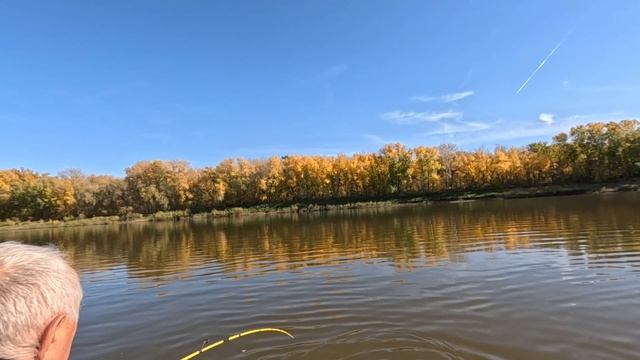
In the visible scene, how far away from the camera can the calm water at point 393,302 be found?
10.4 m

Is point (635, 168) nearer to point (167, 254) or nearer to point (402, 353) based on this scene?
point (167, 254)

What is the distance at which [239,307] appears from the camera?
15414mm

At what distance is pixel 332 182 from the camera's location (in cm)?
12625

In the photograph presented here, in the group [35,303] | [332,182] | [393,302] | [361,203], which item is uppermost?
[332,182]

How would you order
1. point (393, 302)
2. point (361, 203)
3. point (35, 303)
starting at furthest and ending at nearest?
point (361, 203) → point (393, 302) → point (35, 303)

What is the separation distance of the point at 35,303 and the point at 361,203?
109937 millimetres

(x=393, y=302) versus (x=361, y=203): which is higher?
(x=361, y=203)

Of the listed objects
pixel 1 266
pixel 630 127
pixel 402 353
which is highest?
A: pixel 630 127

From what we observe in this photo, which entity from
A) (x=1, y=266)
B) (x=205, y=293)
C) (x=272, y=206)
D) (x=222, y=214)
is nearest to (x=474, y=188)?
(x=272, y=206)

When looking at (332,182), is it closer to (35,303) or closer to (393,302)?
(393,302)

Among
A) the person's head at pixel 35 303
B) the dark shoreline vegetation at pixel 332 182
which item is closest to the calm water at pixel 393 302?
the person's head at pixel 35 303

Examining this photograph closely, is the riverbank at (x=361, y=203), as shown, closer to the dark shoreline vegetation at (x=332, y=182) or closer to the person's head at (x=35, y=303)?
the dark shoreline vegetation at (x=332, y=182)

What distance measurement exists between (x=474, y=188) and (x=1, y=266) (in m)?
119

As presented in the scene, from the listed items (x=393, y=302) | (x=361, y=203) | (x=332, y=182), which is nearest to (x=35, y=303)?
(x=393, y=302)
